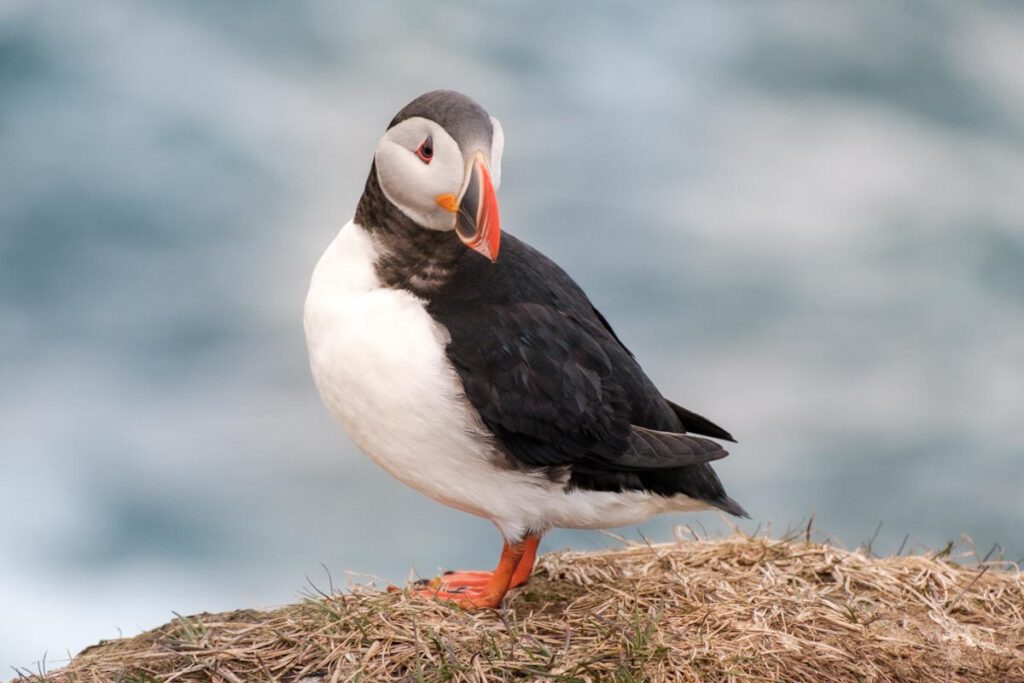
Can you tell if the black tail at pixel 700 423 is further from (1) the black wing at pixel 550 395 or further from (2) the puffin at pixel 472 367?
(1) the black wing at pixel 550 395

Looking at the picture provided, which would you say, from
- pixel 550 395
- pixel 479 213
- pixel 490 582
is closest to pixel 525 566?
pixel 490 582

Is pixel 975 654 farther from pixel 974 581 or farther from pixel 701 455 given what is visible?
pixel 701 455

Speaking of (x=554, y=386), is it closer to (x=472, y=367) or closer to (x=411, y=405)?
(x=472, y=367)

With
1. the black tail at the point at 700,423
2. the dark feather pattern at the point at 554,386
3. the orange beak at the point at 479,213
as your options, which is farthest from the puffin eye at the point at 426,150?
the black tail at the point at 700,423

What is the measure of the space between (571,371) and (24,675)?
2.46 m

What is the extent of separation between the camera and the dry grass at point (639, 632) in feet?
15.2

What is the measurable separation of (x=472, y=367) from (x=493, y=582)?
97 centimetres

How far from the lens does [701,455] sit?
17.3ft

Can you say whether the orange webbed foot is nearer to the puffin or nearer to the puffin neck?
the puffin

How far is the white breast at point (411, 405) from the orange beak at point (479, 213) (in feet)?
1.50

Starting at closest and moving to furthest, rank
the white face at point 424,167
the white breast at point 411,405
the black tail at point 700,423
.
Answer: the white face at point 424,167 < the white breast at point 411,405 < the black tail at point 700,423

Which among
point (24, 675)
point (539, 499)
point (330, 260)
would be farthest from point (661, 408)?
point (24, 675)

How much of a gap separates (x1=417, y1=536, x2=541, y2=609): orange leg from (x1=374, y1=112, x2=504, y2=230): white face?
1396mm

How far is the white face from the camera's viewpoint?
494 cm
